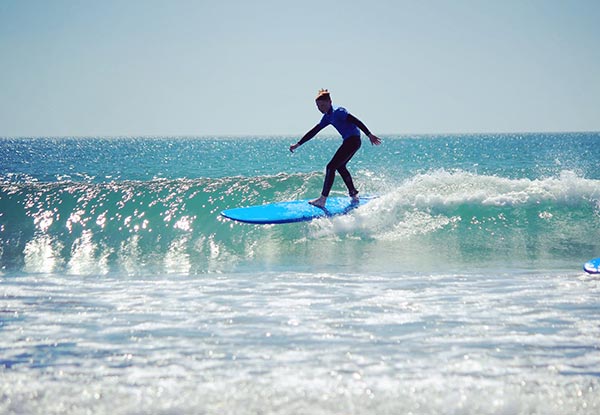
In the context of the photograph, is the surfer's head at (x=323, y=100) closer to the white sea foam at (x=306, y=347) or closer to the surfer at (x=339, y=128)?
the surfer at (x=339, y=128)

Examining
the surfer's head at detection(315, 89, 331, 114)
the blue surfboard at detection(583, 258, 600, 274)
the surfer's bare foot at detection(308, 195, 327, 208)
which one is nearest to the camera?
the blue surfboard at detection(583, 258, 600, 274)

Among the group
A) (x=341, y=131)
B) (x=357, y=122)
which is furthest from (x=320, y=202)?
(x=357, y=122)

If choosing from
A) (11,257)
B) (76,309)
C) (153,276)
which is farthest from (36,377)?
(11,257)

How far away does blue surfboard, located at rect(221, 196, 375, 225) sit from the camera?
31.2ft

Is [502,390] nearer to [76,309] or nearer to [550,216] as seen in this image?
[76,309]

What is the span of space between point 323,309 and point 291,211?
434cm

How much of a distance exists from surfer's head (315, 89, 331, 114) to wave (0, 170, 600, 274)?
1.72 m

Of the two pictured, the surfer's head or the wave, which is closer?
the wave

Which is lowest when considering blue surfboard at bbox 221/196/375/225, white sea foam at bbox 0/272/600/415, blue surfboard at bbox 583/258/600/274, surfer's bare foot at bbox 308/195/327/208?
white sea foam at bbox 0/272/600/415

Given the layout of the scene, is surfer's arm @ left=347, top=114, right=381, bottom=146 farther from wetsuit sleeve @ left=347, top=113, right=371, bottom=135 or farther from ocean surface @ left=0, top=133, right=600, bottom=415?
ocean surface @ left=0, top=133, right=600, bottom=415

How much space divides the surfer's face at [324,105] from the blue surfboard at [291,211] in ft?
5.03

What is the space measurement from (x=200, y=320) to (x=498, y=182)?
8220 millimetres

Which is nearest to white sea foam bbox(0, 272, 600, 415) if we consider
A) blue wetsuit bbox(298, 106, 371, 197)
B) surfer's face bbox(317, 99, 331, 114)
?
blue wetsuit bbox(298, 106, 371, 197)

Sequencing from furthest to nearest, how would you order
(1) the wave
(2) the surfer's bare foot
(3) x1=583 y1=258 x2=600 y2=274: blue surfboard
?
(2) the surfer's bare foot
(1) the wave
(3) x1=583 y1=258 x2=600 y2=274: blue surfboard
